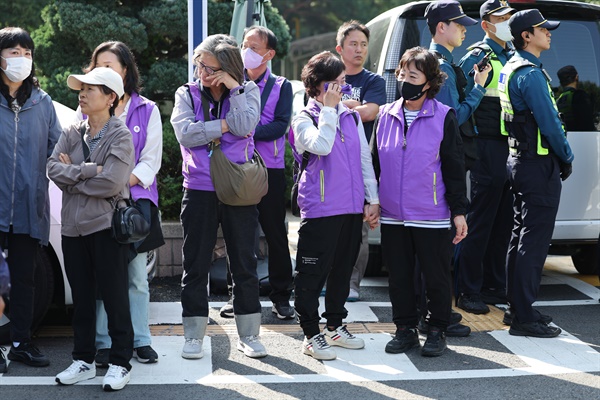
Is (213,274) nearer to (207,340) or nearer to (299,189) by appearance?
(207,340)

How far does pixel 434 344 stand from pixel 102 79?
2.44 metres

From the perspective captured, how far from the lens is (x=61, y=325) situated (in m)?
5.95

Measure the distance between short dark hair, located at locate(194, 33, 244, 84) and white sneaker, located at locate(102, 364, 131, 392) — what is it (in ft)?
5.60

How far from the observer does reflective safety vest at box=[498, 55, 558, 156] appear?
5.75 m

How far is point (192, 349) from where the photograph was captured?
5.27 metres

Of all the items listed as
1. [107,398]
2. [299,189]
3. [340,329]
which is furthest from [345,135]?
[107,398]

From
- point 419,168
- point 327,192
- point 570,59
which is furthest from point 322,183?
point 570,59

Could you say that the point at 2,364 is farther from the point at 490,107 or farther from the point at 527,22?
the point at 527,22

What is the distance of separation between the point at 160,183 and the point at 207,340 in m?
2.50

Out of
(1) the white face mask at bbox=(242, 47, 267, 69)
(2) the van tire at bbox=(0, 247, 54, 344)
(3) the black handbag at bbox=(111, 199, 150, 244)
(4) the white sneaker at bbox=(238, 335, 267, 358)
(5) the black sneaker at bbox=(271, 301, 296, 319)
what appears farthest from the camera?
(5) the black sneaker at bbox=(271, 301, 296, 319)

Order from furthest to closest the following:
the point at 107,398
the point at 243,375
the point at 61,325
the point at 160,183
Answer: the point at 160,183, the point at 61,325, the point at 243,375, the point at 107,398

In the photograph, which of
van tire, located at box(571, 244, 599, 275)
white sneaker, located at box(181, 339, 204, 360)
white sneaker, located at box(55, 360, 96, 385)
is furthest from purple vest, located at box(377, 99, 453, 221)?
van tire, located at box(571, 244, 599, 275)

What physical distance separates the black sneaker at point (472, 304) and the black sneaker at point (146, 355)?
90.8 inches

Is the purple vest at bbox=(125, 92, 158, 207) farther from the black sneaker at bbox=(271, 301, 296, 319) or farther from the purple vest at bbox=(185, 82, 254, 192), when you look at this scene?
the black sneaker at bbox=(271, 301, 296, 319)
